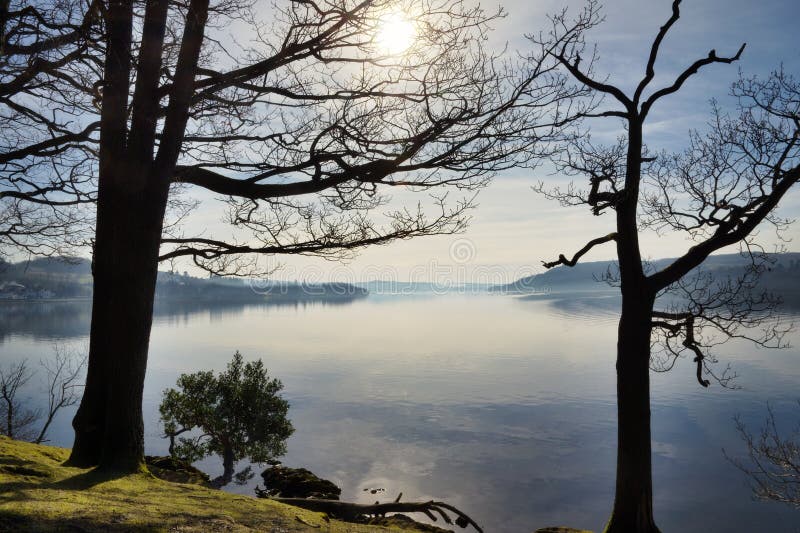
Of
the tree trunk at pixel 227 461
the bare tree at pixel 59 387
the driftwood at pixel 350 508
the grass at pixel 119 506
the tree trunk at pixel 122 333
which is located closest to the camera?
the grass at pixel 119 506

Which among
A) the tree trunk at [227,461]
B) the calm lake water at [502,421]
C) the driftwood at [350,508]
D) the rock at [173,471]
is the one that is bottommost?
the calm lake water at [502,421]

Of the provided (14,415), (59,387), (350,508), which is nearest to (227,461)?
(14,415)

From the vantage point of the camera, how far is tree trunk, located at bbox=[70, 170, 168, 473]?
8.02m

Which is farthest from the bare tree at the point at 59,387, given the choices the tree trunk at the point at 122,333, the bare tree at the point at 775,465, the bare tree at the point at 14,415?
the bare tree at the point at 775,465

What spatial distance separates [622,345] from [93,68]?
11.3m

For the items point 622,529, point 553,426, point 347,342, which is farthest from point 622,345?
point 347,342

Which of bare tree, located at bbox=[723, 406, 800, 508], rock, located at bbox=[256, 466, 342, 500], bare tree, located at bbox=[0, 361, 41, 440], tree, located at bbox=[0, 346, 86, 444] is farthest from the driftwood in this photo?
bare tree, located at bbox=[0, 361, 41, 440]

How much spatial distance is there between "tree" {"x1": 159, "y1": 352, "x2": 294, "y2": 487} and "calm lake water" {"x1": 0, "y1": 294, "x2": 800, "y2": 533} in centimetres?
1077

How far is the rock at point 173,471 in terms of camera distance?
11.5 meters

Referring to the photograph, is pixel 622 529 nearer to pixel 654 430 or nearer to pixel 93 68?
pixel 93 68

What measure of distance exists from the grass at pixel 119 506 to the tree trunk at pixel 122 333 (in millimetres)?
494

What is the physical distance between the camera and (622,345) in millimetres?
10180

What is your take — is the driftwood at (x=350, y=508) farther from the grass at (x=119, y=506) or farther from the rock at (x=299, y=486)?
the rock at (x=299, y=486)

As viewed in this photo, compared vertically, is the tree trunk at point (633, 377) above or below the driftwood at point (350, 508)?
above
